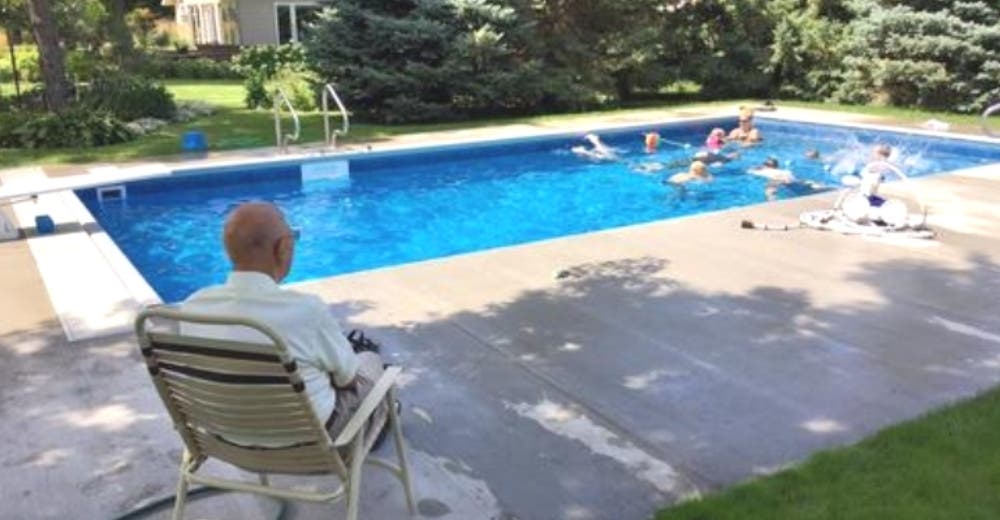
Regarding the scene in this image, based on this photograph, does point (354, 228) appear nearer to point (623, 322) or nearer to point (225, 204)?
point (225, 204)

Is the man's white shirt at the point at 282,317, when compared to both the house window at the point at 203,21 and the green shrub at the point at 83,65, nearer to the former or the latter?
the green shrub at the point at 83,65

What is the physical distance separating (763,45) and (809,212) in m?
11.9

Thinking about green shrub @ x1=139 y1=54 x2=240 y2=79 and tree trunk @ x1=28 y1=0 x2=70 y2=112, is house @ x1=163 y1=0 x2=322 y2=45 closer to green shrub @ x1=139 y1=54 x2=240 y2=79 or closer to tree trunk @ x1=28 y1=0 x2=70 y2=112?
green shrub @ x1=139 y1=54 x2=240 y2=79

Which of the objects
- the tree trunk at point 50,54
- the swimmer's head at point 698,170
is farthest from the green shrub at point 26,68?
the swimmer's head at point 698,170

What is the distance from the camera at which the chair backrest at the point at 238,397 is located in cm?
230

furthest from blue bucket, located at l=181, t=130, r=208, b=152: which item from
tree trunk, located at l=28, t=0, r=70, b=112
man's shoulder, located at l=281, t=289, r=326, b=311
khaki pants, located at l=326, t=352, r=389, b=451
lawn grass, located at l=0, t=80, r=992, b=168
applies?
man's shoulder, located at l=281, t=289, r=326, b=311

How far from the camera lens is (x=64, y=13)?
18484mm

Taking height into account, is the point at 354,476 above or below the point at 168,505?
above

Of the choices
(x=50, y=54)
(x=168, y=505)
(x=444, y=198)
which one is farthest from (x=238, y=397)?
(x=50, y=54)

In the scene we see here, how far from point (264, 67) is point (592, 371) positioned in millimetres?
18242

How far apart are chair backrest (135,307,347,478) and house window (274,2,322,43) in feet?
92.1

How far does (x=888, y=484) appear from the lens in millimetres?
3117

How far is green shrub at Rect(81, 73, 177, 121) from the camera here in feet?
47.8

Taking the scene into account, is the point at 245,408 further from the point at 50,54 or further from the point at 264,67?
the point at 264,67
